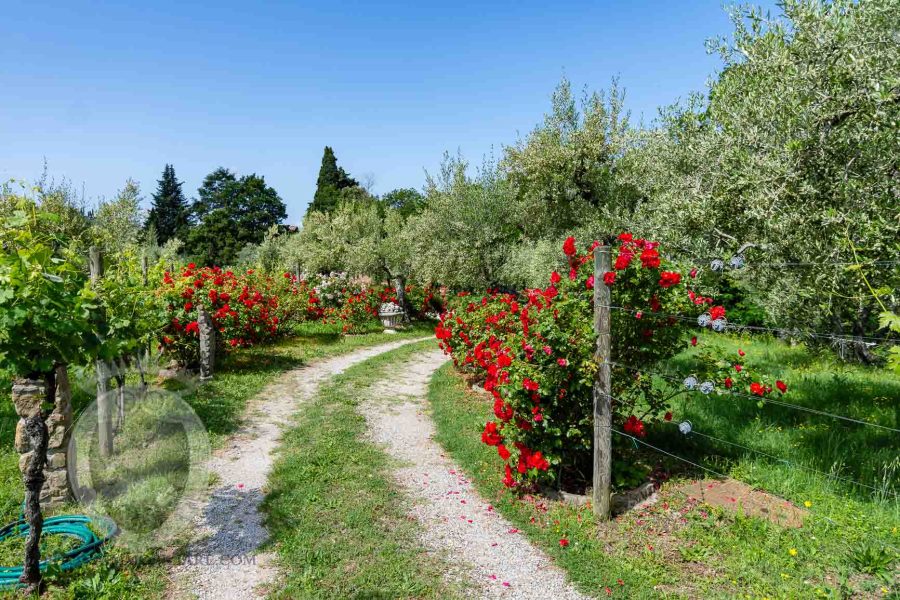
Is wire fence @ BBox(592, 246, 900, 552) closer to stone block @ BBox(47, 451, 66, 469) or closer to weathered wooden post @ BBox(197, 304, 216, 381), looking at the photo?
stone block @ BBox(47, 451, 66, 469)

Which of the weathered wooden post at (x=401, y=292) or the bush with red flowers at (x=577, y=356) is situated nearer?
the bush with red flowers at (x=577, y=356)

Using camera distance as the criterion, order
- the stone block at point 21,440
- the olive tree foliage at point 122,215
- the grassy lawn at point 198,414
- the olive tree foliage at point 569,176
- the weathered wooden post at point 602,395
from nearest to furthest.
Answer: the grassy lawn at point 198,414
the stone block at point 21,440
the weathered wooden post at point 602,395
the olive tree foliage at point 569,176
the olive tree foliage at point 122,215

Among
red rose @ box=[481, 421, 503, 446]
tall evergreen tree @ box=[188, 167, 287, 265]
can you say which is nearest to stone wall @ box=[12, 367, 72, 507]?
red rose @ box=[481, 421, 503, 446]

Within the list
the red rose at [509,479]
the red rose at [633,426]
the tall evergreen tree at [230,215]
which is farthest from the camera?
the tall evergreen tree at [230,215]

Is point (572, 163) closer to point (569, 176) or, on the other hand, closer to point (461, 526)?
point (569, 176)

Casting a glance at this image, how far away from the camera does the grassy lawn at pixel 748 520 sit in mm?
4148

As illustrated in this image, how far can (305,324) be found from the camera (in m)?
18.7

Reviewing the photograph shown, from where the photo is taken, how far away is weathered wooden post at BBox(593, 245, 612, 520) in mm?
5242

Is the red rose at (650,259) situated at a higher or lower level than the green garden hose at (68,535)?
higher

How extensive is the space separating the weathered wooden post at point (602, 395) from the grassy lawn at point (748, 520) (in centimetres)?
33

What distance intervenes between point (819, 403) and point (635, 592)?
595 cm

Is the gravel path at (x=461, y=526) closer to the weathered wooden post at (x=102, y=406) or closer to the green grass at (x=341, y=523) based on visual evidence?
the green grass at (x=341, y=523)

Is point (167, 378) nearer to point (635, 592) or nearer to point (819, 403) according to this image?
point (635, 592)

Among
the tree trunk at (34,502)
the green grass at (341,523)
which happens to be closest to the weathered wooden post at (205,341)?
the green grass at (341,523)
